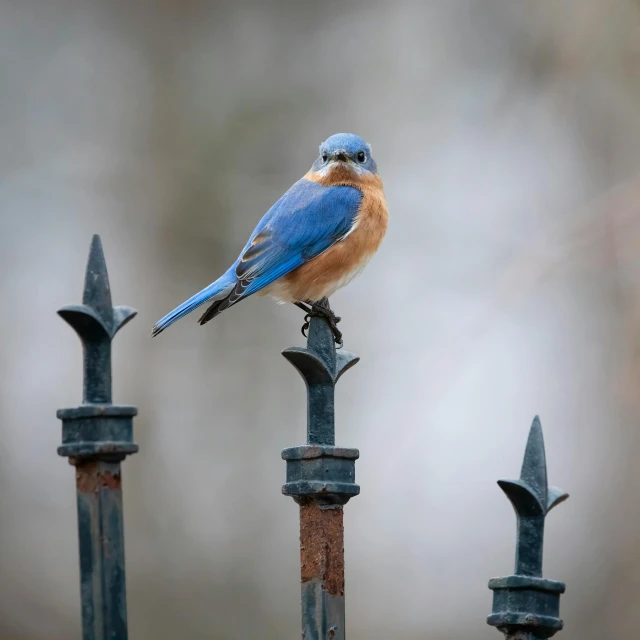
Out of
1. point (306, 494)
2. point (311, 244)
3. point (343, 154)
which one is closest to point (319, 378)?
point (306, 494)

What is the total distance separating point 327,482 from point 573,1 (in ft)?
12.9

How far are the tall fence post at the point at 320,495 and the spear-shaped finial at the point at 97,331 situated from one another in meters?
0.31

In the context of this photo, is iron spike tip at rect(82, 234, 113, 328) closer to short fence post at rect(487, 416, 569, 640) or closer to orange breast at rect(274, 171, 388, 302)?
short fence post at rect(487, 416, 569, 640)

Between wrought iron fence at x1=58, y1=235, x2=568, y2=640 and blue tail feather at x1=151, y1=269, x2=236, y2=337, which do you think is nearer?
wrought iron fence at x1=58, y1=235, x2=568, y2=640

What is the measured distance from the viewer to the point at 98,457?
188 cm

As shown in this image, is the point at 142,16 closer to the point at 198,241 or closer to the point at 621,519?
the point at 198,241

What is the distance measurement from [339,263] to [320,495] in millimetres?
1645

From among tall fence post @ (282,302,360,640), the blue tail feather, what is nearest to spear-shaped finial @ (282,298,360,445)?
tall fence post @ (282,302,360,640)

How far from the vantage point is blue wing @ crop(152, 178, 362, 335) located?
3.43 metres

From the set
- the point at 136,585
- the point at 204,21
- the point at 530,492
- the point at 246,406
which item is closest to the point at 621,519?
the point at 246,406

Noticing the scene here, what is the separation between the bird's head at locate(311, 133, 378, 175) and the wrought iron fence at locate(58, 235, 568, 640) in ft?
5.79

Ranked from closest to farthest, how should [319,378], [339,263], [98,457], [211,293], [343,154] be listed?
[98,457] < [319,378] < [211,293] < [339,263] < [343,154]

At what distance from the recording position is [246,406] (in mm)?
5441

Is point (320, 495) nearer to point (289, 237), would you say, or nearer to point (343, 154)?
point (289, 237)
